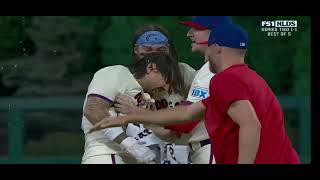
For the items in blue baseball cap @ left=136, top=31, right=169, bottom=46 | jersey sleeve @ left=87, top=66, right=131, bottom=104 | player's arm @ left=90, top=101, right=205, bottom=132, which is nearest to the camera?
player's arm @ left=90, top=101, right=205, bottom=132

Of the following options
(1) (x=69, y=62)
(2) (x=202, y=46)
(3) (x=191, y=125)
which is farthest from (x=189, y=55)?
(1) (x=69, y=62)

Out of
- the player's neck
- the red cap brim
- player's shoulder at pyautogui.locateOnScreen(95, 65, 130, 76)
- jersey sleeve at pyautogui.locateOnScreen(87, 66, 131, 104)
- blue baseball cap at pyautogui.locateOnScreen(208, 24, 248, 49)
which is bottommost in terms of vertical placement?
jersey sleeve at pyautogui.locateOnScreen(87, 66, 131, 104)

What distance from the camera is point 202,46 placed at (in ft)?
18.5

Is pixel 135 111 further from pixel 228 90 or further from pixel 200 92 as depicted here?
pixel 228 90

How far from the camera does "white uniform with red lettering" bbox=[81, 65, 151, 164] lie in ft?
17.9

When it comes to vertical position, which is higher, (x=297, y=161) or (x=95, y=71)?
(x=95, y=71)

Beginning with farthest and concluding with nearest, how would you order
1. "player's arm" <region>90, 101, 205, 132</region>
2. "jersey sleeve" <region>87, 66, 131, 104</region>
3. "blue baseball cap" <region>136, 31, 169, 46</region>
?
"blue baseball cap" <region>136, 31, 169, 46</region> → "jersey sleeve" <region>87, 66, 131, 104</region> → "player's arm" <region>90, 101, 205, 132</region>

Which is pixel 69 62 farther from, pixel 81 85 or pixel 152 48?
pixel 152 48

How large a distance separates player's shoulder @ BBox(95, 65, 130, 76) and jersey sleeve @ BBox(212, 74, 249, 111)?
0.95m

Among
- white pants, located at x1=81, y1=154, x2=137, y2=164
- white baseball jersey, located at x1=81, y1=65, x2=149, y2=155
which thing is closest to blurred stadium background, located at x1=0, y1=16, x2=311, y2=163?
white baseball jersey, located at x1=81, y1=65, x2=149, y2=155

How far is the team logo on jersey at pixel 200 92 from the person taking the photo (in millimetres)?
5457

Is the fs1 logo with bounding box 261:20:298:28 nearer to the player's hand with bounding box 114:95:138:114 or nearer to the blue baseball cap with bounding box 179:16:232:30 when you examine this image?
the blue baseball cap with bounding box 179:16:232:30

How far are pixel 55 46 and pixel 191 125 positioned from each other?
45.3 inches

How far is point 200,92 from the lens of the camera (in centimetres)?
550
